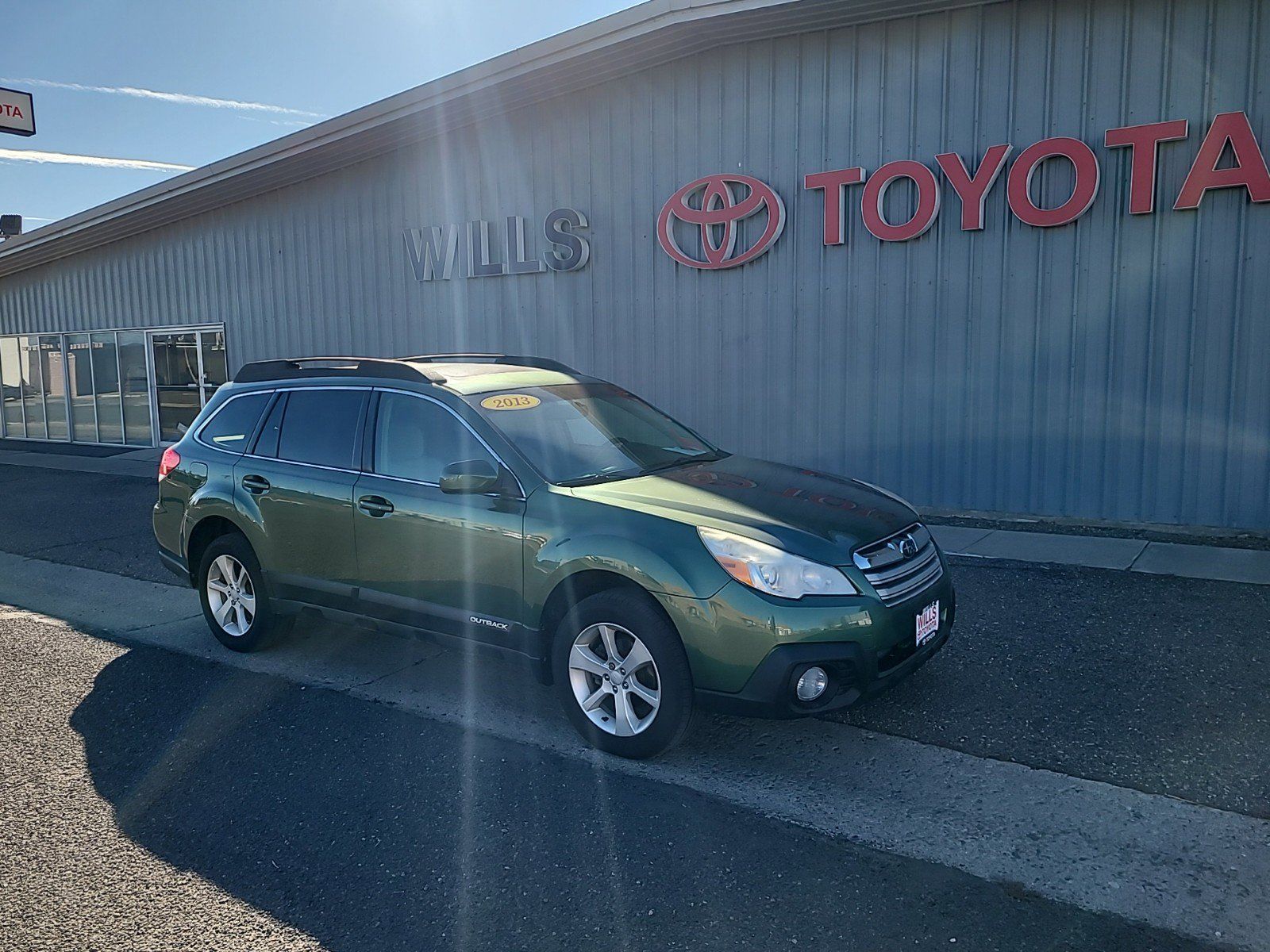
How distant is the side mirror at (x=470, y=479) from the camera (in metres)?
4.63

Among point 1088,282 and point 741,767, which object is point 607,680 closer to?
point 741,767

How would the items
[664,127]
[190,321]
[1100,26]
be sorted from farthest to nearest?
1. [190,321]
2. [664,127]
3. [1100,26]

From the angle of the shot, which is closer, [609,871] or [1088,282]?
[609,871]

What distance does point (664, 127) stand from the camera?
11453 millimetres

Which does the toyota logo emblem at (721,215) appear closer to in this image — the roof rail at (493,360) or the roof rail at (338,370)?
the roof rail at (493,360)

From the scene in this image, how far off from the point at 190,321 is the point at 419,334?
624 centimetres

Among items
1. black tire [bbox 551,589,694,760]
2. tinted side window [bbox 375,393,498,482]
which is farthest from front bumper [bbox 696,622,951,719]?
tinted side window [bbox 375,393,498,482]

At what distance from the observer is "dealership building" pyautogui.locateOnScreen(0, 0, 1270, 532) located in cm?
872

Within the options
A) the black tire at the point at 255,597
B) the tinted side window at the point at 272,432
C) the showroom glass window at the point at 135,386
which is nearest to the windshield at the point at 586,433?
the tinted side window at the point at 272,432

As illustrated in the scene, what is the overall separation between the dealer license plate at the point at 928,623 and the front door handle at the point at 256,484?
3.70 meters

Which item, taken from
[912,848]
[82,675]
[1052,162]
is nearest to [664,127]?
[1052,162]

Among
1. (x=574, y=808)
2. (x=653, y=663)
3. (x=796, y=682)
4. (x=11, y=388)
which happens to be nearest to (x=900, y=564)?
(x=796, y=682)

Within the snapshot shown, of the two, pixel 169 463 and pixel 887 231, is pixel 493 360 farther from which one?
pixel 887 231

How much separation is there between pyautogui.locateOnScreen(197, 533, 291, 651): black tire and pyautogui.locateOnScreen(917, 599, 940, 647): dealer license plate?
3703mm
